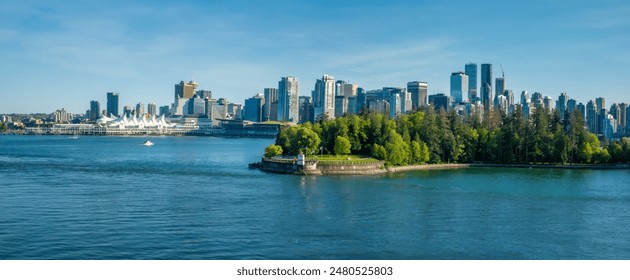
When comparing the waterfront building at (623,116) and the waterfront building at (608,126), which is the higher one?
the waterfront building at (623,116)

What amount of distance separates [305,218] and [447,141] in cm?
2796

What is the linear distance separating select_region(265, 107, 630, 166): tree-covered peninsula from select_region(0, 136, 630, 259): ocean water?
8809mm

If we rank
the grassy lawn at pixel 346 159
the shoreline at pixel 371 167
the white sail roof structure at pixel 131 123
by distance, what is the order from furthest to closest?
the white sail roof structure at pixel 131 123
the grassy lawn at pixel 346 159
the shoreline at pixel 371 167

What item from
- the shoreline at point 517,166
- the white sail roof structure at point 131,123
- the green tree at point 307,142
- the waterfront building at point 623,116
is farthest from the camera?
the white sail roof structure at point 131,123

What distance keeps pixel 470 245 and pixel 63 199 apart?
1472cm

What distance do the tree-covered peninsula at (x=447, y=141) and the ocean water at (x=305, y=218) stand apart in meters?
8.81

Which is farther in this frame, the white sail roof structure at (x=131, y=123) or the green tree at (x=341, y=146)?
the white sail roof structure at (x=131, y=123)

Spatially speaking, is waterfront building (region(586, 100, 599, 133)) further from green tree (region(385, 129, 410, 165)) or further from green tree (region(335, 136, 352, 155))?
green tree (region(335, 136, 352, 155))

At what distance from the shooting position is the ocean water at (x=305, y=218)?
16031mm

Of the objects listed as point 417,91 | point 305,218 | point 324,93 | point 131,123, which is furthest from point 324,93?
point 305,218

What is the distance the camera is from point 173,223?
19250mm

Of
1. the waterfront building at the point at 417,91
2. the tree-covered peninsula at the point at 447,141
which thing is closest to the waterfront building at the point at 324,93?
the waterfront building at the point at 417,91

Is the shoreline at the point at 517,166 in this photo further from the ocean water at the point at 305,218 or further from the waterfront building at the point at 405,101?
the waterfront building at the point at 405,101

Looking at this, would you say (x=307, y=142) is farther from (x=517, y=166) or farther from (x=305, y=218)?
(x=305, y=218)
